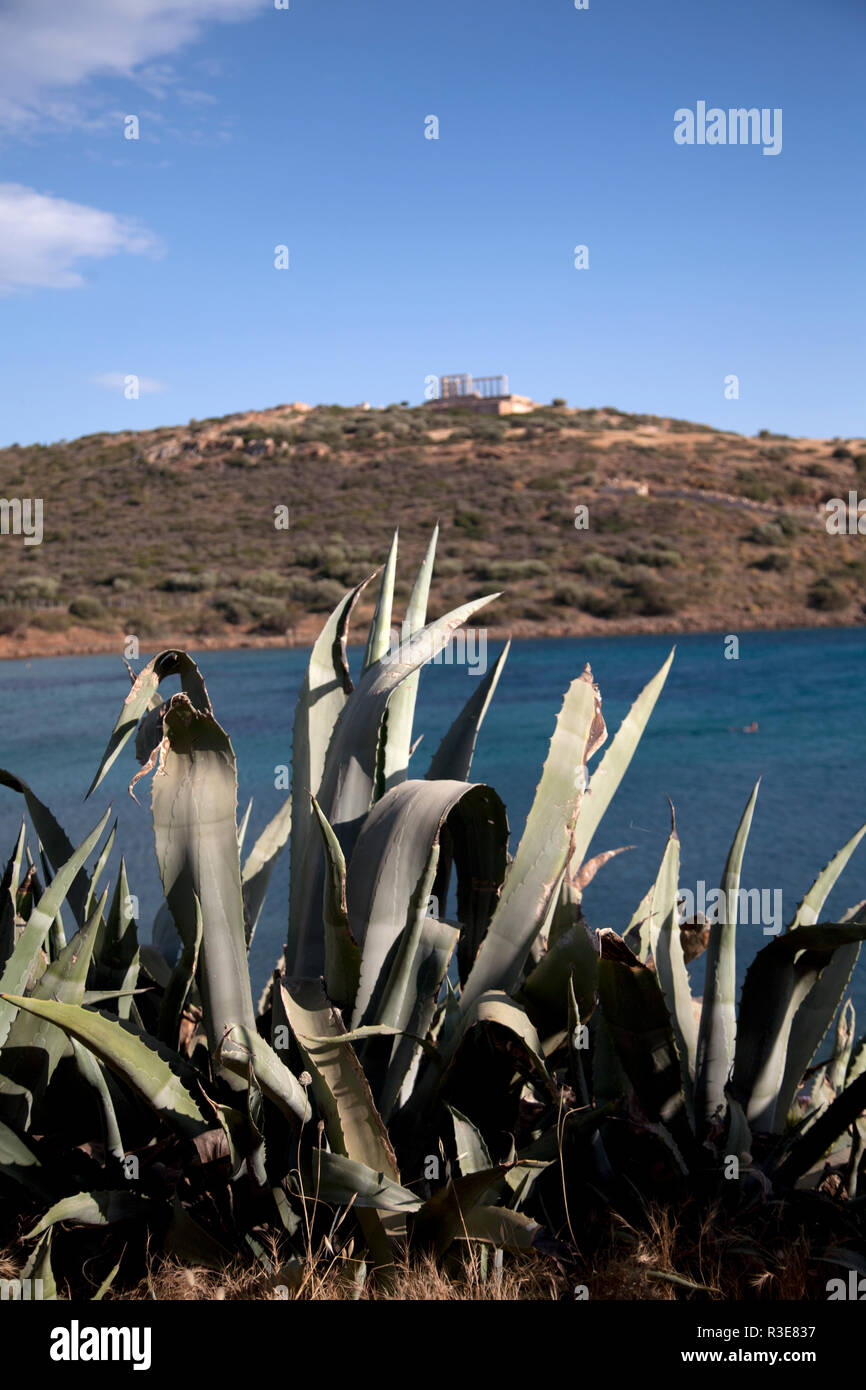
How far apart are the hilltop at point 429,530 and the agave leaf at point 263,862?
22.6 meters

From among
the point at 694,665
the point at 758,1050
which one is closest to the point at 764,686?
the point at 694,665

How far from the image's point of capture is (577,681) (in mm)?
1901

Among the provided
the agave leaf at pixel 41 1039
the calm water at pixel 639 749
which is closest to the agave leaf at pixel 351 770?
the agave leaf at pixel 41 1039

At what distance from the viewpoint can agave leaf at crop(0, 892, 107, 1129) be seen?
177cm

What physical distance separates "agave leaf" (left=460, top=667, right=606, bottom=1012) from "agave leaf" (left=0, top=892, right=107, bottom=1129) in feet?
2.00

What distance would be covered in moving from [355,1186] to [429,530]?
3063 centimetres

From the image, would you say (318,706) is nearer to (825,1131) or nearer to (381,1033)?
(381,1033)

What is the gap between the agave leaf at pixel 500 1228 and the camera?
5.16 feet

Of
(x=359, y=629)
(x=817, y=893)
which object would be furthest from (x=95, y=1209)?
(x=359, y=629)

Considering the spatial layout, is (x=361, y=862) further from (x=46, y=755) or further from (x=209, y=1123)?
(x=46, y=755)

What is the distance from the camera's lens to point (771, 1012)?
5.90ft

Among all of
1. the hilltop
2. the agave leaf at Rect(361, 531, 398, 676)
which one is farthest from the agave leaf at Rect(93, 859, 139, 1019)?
the hilltop

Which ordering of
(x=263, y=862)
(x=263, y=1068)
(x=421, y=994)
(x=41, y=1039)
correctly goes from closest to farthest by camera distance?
1. (x=263, y=1068)
2. (x=421, y=994)
3. (x=41, y=1039)
4. (x=263, y=862)
